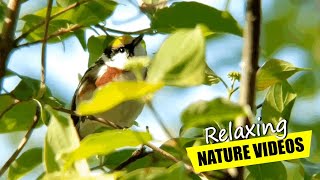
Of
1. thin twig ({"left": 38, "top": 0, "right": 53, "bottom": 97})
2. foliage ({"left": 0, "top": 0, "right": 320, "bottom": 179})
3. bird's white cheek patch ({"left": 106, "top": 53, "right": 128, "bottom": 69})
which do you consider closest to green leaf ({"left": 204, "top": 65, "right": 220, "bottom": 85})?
foliage ({"left": 0, "top": 0, "right": 320, "bottom": 179})

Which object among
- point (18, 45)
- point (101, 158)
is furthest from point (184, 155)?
point (18, 45)

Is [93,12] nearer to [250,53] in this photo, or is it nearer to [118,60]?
[250,53]

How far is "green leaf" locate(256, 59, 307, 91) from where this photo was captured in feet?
3.16

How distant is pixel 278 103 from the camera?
0.98 meters

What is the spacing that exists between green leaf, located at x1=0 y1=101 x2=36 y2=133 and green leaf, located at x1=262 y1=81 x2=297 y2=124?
43cm

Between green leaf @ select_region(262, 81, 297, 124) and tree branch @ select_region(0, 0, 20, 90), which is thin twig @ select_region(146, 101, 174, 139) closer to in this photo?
green leaf @ select_region(262, 81, 297, 124)

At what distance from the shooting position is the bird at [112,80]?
1818 mm

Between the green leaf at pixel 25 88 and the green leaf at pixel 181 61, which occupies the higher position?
the green leaf at pixel 181 61

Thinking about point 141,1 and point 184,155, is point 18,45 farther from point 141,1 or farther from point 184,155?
point 184,155

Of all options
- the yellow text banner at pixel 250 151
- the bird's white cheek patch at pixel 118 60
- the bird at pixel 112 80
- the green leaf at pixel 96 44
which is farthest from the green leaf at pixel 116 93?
the bird's white cheek patch at pixel 118 60

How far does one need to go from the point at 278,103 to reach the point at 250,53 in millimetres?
291

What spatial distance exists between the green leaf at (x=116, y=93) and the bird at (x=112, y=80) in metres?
1.11

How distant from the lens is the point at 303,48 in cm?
91

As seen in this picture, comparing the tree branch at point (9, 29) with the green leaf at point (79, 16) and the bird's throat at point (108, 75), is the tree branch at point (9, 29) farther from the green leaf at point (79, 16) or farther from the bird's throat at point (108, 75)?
the bird's throat at point (108, 75)
